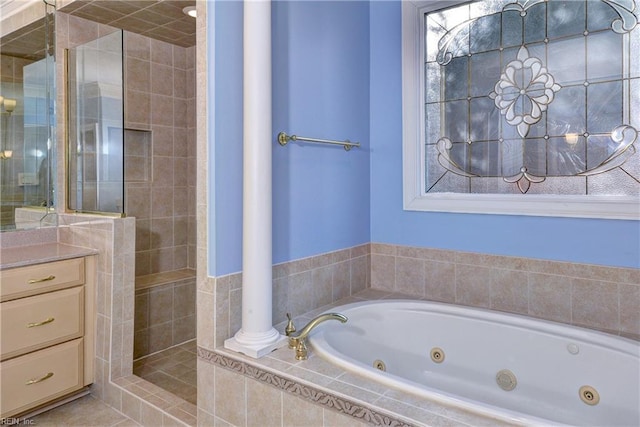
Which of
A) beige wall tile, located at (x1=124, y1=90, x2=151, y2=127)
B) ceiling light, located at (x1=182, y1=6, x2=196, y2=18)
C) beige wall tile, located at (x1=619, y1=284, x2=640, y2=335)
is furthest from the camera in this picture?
beige wall tile, located at (x1=124, y1=90, x2=151, y2=127)

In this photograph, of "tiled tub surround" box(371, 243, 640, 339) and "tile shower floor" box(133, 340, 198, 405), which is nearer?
"tiled tub surround" box(371, 243, 640, 339)

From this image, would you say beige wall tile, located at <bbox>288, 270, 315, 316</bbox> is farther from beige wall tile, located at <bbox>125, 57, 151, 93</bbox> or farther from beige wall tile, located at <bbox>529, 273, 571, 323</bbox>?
beige wall tile, located at <bbox>125, 57, 151, 93</bbox>

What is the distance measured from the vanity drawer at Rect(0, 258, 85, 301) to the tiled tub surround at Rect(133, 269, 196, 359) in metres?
0.64

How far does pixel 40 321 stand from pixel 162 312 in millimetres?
919

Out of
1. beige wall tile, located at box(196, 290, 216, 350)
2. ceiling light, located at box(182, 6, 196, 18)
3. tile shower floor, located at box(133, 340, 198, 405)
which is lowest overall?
tile shower floor, located at box(133, 340, 198, 405)

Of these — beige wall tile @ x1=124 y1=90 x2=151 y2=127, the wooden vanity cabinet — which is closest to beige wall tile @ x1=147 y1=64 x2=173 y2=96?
beige wall tile @ x1=124 y1=90 x2=151 y2=127

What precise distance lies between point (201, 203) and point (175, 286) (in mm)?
1509

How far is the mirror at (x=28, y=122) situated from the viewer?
2.42 m

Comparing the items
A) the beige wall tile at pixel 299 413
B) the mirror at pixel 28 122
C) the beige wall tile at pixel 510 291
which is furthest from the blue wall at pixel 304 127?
the mirror at pixel 28 122

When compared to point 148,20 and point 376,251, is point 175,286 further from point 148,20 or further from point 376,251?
point 148,20

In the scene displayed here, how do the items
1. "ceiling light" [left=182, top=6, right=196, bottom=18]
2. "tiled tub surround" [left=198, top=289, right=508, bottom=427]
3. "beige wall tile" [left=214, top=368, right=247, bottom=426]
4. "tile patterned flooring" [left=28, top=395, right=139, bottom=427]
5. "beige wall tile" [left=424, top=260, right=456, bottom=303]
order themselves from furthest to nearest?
"ceiling light" [left=182, top=6, right=196, bottom=18], "beige wall tile" [left=424, top=260, right=456, bottom=303], "tile patterned flooring" [left=28, top=395, right=139, bottom=427], "beige wall tile" [left=214, top=368, right=247, bottom=426], "tiled tub surround" [left=198, top=289, right=508, bottom=427]

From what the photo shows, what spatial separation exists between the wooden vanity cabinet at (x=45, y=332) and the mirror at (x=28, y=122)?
1.76 ft

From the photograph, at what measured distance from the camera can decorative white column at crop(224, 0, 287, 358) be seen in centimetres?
173

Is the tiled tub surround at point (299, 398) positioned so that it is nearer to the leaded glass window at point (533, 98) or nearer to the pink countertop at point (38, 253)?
the pink countertop at point (38, 253)
